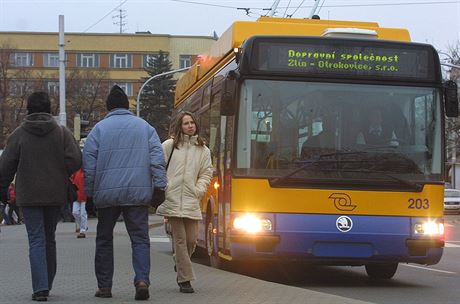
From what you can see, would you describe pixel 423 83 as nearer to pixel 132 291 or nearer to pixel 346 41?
pixel 346 41

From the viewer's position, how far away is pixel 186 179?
7.50 meters

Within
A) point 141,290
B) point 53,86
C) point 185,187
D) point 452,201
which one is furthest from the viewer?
point 53,86

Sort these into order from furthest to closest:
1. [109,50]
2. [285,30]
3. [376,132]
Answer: [109,50], [285,30], [376,132]

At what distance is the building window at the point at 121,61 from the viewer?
83.0 metres

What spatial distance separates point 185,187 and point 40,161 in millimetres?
1532

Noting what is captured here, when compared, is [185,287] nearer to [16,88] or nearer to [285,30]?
[285,30]

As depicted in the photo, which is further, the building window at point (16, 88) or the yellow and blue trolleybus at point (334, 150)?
the building window at point (16, 88)

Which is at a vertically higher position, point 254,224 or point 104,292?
point 254,224

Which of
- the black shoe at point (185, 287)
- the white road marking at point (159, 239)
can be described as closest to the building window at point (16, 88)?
the white road marking at point (159, 239)

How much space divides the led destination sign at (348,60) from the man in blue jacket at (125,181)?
127 inches

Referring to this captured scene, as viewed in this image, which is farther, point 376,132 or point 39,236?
point 376,132

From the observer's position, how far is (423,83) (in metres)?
9.70

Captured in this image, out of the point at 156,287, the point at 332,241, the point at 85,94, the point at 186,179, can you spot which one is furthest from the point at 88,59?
the point at 186,179

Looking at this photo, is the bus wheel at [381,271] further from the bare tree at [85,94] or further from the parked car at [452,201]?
the bare tree at [85,94]
